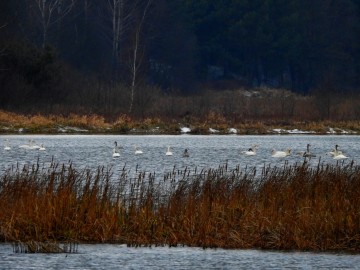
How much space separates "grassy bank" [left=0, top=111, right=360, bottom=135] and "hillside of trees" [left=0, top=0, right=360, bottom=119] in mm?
4292

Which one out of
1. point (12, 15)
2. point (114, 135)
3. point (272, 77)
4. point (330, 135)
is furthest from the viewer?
point (272, 77)

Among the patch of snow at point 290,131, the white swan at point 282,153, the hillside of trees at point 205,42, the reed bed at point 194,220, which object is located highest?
the hillside of trees at point 205,42

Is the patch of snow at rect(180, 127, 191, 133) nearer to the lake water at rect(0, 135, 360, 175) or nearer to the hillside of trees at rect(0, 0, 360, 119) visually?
the lake water at rect(0, 135, 360, 175)

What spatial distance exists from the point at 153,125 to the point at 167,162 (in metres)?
21.3

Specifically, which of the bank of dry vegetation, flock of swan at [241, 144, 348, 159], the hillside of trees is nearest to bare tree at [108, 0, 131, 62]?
the hillside of trees

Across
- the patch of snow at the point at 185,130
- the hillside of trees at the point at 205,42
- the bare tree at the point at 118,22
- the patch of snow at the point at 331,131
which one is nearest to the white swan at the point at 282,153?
the patch of snow at the point at 185,130

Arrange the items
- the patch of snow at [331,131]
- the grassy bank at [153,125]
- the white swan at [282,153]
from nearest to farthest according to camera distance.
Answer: the white swan at [282,153] → the grassy bank at [153,125] → the patch of snow at [331,131]

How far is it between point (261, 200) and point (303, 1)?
263 feet

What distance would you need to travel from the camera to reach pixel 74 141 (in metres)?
49.4

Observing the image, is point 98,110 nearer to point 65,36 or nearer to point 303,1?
point 65,36

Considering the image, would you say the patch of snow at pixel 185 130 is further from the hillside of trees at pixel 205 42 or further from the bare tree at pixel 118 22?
the bare tree at pixel 118 22

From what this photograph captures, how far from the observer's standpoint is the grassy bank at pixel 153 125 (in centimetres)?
5478

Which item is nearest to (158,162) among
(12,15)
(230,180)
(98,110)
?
(230,180)

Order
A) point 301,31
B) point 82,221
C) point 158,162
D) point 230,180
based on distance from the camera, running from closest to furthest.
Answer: point 82,221, point 230,180, point 158,162, point 301,31
